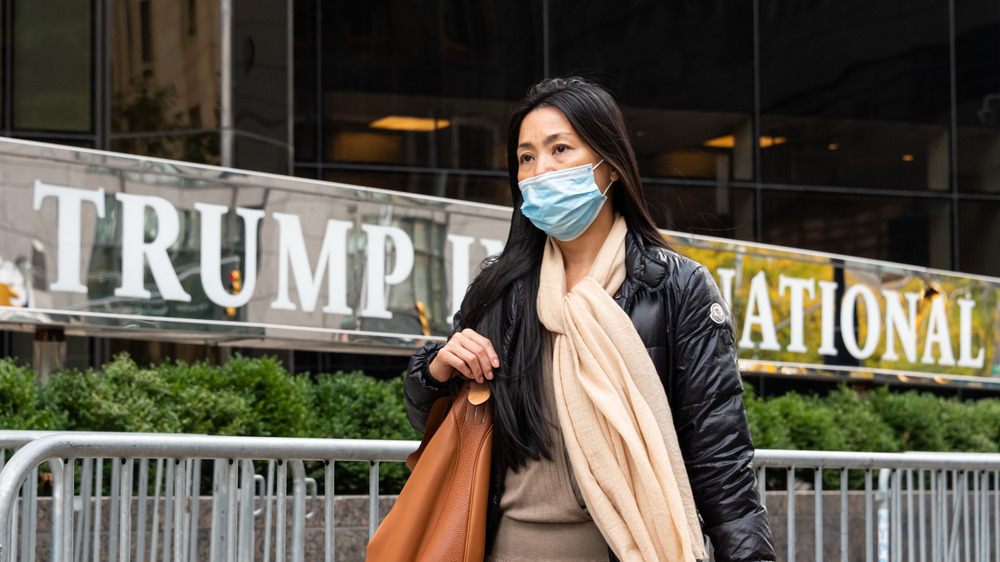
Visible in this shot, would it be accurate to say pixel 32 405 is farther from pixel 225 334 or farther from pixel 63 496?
pixel 63 496

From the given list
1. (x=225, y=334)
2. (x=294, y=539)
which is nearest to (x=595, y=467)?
(x=294, y=539)

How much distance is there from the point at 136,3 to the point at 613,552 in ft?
33.5

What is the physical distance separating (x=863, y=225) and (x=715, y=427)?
1396 cm

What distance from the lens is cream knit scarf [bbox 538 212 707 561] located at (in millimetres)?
2398

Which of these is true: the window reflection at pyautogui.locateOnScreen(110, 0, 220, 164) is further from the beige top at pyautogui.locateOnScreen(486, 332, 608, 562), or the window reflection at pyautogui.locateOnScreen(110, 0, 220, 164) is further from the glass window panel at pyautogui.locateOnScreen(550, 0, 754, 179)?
the beige top at pyautogui.locateOnScreen(486, 332, 608, 562)

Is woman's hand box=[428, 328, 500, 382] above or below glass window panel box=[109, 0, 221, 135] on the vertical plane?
below

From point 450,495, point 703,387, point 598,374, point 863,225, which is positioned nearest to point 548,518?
point 450,495

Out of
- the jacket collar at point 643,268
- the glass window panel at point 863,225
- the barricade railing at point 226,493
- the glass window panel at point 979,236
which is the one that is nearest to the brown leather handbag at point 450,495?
the jacket collar at point 643,268

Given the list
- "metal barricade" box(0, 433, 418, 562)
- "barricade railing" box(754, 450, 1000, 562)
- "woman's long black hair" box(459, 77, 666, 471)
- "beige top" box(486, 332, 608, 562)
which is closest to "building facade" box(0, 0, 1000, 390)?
"barricade railing" box(754, 450, 1000, 562)

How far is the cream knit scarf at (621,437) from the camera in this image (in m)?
2.40

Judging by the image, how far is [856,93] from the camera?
15508mm

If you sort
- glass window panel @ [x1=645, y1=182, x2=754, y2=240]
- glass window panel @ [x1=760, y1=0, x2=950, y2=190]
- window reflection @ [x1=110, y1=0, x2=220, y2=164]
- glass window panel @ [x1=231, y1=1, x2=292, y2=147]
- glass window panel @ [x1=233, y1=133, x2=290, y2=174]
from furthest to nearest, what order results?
glass window panel @ [x1=760, y1=0, x2=950, y2=190], glass window panel @ [x1=645, y1=182, x2=754, y2=240], window reflection @ [x1=110, y1=0, x2=220, y2=164], glass window panel @ [x1=231, y1=1, x2=292, y2=147], glass window panel @ [x1=233, y1=133, x2=290, y2=174]

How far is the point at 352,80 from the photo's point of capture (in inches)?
531

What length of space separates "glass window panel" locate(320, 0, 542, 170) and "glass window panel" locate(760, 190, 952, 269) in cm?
386
